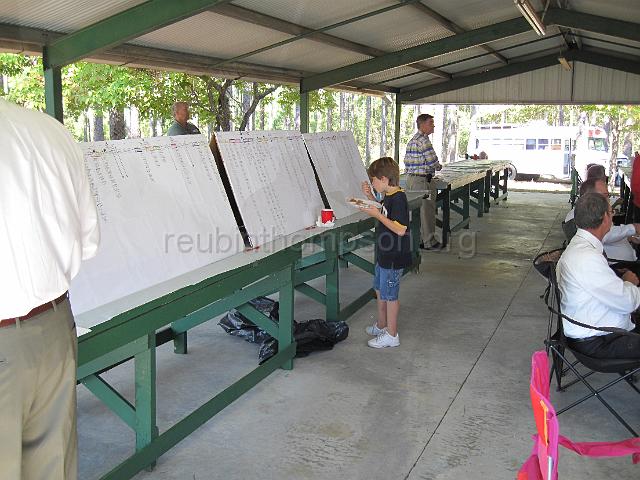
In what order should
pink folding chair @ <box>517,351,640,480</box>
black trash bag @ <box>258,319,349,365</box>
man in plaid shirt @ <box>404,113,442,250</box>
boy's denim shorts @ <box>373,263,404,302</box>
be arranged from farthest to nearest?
man in plaid shirt @ <box>404,113,442,250</box> < boy's denim shorts @ <box>373,263,404,302</box> < black trash bag @ <box>258,319,349,365</box> < pink folding chair @ <box>517,351,640,480</box>

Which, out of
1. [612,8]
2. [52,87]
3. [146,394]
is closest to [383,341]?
[146,394]

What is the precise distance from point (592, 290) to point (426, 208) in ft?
17.2

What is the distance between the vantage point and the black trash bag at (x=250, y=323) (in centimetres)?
469

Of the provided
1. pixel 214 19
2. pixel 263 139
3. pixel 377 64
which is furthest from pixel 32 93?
pixel 263 139

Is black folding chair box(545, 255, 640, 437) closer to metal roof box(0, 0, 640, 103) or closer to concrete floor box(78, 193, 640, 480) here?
concrete floor box(78, 193, 640, 480)

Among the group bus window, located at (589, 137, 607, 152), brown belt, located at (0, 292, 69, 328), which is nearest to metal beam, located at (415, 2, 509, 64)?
brown belt, located at (0, 292, 69, 328)

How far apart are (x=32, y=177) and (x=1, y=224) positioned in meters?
0.15

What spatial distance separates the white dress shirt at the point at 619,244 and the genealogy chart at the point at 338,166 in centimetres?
198

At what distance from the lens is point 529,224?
11031mm

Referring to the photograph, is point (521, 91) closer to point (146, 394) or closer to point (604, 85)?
point (604, 85)

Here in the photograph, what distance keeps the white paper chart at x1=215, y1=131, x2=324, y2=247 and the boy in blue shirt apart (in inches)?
21.9

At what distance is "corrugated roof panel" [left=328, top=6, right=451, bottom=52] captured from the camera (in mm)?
6984

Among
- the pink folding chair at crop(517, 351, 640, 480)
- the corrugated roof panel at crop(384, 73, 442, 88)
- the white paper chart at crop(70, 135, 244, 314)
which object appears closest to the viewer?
the pink folding chair at crop(517, 351, 640, 480)

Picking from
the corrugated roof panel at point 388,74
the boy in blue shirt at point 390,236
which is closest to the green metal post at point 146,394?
the boy in blue shirt at point 390,236
